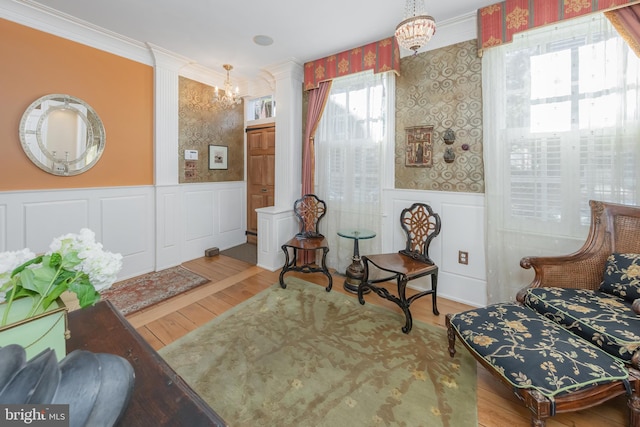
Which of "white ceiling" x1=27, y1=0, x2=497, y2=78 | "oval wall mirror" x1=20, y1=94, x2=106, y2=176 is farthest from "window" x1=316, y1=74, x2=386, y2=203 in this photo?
"oval wall mirror" x1=20, y1=94, x2=106, y2=176

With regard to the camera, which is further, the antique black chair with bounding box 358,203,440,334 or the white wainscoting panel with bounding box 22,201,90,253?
the white wainscoting panel with bounding box 22,201,90,253

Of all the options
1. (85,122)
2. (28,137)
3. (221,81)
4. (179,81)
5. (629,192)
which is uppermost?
(221,81)

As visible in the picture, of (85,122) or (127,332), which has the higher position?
(85,122)

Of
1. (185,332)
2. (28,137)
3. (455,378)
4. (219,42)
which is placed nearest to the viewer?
(455,378)

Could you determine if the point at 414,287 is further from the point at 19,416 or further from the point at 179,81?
the point at 179,81

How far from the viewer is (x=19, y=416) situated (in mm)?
494

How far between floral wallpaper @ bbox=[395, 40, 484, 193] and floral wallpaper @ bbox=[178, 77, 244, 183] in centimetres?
284

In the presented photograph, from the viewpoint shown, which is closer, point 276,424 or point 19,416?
point 19,416

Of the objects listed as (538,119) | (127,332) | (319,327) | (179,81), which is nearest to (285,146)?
(179,81)

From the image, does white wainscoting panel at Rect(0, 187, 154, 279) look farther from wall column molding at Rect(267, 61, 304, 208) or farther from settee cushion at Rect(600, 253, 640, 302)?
settee cushion at Rect(600, 253, 640, 302)

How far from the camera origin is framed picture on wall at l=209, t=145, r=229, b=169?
427 centimetres

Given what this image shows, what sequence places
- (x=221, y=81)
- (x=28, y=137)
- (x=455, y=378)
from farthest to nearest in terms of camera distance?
(x=221, y=81)
(x=28, y=137)
(x=455, y=378)

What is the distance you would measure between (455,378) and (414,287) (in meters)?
1.40

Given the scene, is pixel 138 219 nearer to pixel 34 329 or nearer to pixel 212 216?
pixel 212 216
